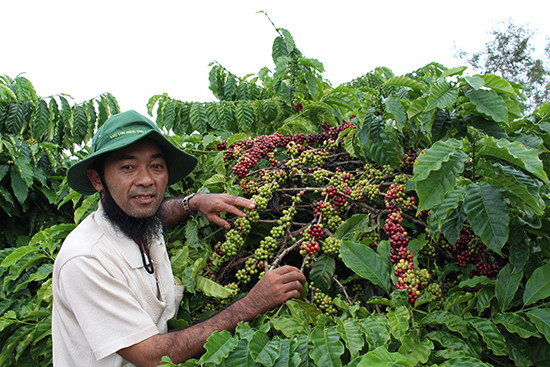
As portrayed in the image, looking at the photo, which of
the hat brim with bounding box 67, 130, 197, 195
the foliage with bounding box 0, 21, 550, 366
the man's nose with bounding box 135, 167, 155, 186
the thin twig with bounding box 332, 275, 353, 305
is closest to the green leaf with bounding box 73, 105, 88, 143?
the foliage with bounding box 0, 21, 550, 366

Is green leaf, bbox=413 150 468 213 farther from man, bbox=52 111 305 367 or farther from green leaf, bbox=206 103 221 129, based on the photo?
green leaf, bbox=206 103 221 129

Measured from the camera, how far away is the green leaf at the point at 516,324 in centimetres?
132

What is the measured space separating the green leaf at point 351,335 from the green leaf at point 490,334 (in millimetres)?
387

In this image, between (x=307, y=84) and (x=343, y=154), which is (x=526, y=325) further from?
(x=307, y=84)

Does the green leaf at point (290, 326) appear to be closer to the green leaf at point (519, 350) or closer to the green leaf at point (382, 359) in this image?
the green leaf at point (382, 359)

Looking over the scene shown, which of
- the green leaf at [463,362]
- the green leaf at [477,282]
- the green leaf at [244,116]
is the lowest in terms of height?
the green leaf at [463,362]

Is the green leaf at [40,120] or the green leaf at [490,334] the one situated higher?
the green leaf at [40,120]

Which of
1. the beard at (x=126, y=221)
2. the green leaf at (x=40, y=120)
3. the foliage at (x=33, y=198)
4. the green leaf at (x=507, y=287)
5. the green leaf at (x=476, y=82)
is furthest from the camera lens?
the green leaf at (x=40, y=120)

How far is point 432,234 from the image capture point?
5.26 ft

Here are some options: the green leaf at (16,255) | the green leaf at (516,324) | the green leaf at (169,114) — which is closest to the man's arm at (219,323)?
the green leaf at (516,324)

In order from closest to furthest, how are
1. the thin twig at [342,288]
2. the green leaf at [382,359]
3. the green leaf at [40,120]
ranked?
the green leaf at [382,359] → the thin twig at [342,288] → the green leaf at [40,120]

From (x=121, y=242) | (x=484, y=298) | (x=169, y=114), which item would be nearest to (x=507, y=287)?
(x=484, y=298)

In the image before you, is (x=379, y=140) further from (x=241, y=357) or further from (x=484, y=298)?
(x=241, y=357)

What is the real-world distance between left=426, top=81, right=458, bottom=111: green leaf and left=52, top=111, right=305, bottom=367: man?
81 cm
